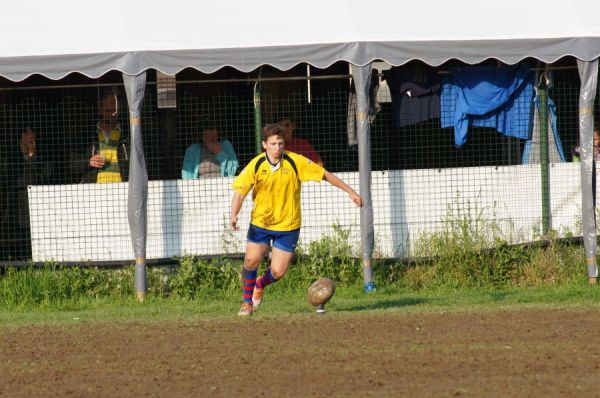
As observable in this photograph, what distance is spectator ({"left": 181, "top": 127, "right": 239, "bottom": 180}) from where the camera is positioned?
1445 centimetres

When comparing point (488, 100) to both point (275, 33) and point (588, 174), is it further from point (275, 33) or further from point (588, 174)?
point (275, 33)

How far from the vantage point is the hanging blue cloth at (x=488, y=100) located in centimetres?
1438

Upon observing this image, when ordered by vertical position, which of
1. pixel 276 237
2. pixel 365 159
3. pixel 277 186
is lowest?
pixel 276 237

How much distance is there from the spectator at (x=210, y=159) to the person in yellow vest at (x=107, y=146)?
89 cm

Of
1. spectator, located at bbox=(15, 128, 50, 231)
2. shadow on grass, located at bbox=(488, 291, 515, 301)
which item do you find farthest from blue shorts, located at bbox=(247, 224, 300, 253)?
spectator, located at bbox=(15, 128, 50, 231)

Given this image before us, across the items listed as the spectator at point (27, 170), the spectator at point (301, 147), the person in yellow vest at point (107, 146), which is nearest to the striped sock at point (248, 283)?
the spectator at point (301, 147)

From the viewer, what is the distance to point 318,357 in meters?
8.99

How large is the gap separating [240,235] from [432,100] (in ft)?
10.0

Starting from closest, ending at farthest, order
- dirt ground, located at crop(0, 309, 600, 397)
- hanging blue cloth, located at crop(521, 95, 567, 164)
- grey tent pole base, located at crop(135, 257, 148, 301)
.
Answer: dirt ground, located at crop(0, 309, 600, 397), grey tent pole base, located at crop(135, 257, 148, 301), hanging blue cloth, located at crop(521, 95, 567, 164)

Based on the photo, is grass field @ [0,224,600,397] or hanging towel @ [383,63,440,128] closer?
grass field @ [0,224,600,397]

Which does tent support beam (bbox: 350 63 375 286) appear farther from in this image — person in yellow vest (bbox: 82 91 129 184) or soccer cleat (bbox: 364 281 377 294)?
person in yellow vest (bbox: 82 91 129 184)

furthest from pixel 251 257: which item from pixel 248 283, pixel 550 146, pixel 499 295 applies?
pixel 550 146

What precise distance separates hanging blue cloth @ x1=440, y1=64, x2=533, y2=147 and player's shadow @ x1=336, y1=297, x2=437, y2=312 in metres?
2.45

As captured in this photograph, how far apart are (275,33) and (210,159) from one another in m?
2.01
